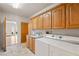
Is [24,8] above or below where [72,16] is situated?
above

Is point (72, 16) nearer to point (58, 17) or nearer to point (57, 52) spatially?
point (58, 17)

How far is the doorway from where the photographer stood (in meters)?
1.64

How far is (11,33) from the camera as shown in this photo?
1667 mm

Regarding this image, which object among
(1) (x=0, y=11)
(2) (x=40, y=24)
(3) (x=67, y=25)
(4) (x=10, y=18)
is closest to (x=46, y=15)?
(2) (x=40, y=24)

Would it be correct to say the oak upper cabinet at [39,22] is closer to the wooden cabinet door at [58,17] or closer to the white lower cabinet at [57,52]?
the wooden cabinet door at [58,17]

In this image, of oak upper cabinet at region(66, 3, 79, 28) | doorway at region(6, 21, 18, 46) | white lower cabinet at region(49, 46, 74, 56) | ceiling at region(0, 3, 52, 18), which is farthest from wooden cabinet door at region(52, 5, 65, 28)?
doorway at region(6, 21, 18, 46)

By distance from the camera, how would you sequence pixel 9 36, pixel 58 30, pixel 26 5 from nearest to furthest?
pixel 26 5
pixel 9 36
pixel 58 30

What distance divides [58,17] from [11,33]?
3.02 feet

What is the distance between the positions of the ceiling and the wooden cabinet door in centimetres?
35

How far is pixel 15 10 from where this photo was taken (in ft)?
5.36

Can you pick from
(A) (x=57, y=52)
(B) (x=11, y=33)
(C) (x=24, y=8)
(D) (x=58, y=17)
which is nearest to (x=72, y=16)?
(D) (x=58, y=17)

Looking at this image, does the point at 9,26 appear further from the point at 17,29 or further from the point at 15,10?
the point at 15,10

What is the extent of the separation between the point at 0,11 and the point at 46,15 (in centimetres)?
111

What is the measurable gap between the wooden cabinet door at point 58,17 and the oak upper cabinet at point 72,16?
0.11 m
